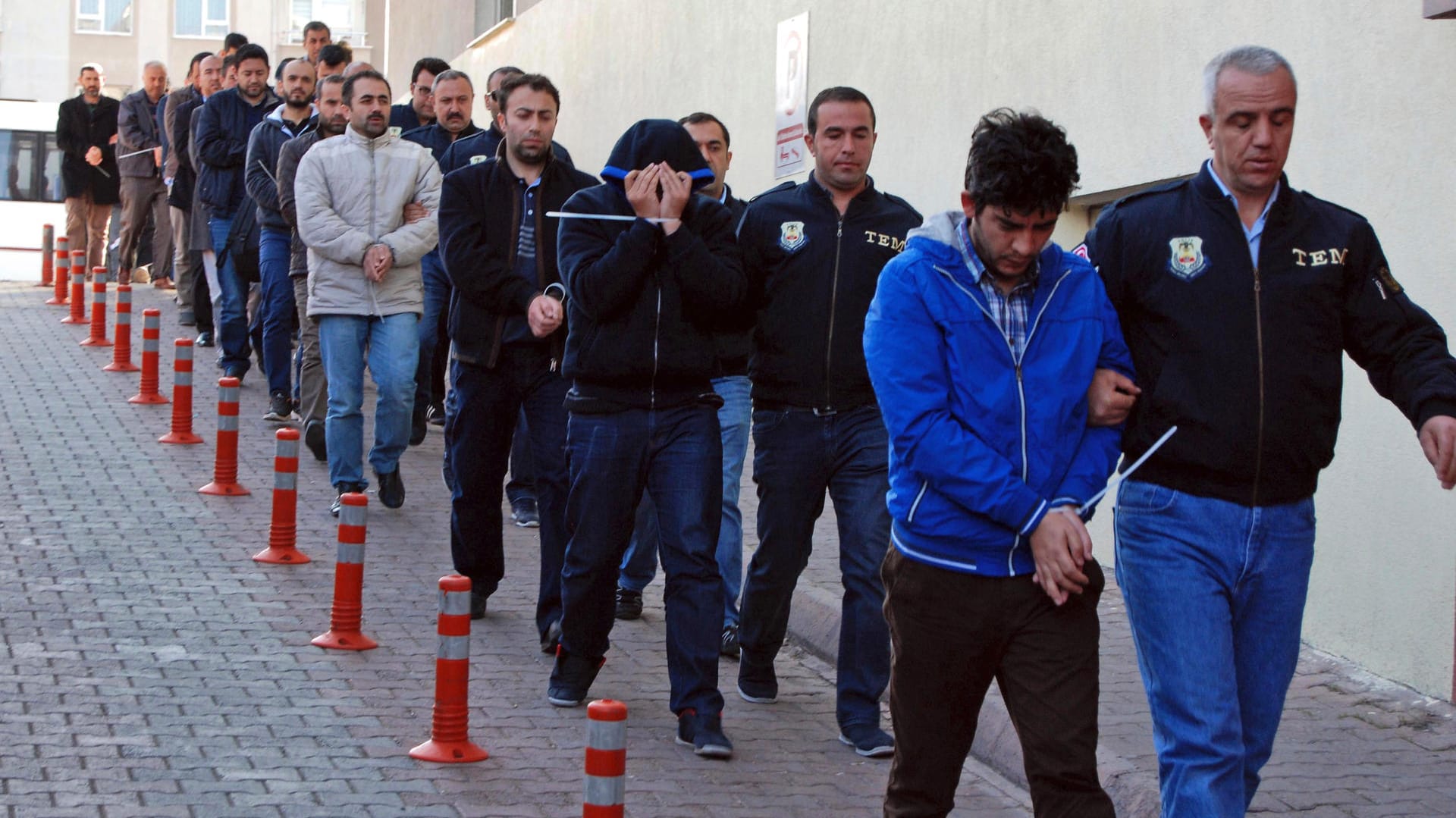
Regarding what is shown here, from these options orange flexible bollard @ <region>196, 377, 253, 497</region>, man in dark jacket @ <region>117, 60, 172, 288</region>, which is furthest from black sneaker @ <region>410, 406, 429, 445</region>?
man in dark jacket @ <region>117, 60, 172, 288</region>

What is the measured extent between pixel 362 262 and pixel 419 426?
10.8 ft

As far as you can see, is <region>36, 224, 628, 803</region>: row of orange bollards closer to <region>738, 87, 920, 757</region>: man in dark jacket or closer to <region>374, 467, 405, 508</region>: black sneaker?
<region>374, 467, 405, 508</region>: black sneaker

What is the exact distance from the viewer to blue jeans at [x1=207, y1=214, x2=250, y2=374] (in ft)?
45.4

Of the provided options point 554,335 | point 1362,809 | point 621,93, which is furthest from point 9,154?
point 1362,809

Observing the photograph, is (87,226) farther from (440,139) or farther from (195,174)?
(440,139)

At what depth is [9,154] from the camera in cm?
3541

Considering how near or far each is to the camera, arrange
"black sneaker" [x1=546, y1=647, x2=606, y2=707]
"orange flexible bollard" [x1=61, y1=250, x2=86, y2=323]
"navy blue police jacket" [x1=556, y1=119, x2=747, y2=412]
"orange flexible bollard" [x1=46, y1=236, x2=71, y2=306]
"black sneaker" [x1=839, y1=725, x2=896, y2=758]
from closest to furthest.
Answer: "navy blue police jacket" [x1=556, y1=119, x2=747, y2=412]
"black sneaker" [x1=839, y1=725, x2=896, y2=758]
"black sneaker" [x1=546, y1=647, x2=606, y2=707]
"orange flexible bollard" [x1=61, y1=250, x2=86, y2=323]
"orange flexible bollard" [x1=46, y1=236, x2=71, y2=306]

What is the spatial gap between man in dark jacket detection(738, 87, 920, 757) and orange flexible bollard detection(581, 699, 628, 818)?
216 cm

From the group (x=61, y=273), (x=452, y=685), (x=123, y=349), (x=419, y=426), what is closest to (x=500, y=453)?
(x=452, y=685)

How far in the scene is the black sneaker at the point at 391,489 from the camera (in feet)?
34.7

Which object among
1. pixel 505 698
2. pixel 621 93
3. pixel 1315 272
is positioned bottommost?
pixel 505 698

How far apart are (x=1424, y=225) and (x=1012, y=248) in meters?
3.59

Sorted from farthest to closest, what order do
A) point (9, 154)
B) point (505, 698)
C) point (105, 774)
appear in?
point (9, 154), point (505, 698), point (105, 774)

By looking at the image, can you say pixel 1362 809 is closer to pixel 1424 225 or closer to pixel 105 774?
pixel 1424 225
